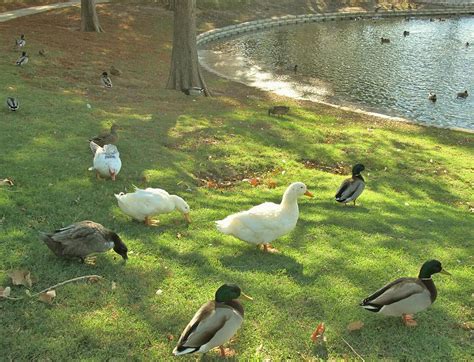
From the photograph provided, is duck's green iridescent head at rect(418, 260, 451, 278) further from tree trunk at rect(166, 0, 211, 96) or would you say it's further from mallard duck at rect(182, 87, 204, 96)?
tree trunk at rect(166, 0, 211, 96)

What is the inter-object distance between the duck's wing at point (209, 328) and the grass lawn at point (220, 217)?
424mm

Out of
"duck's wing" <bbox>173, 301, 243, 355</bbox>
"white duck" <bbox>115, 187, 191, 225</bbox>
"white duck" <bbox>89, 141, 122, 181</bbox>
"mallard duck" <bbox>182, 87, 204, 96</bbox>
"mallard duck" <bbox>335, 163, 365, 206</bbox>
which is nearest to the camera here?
"duck's wing" <bbox>173, 301, 243, 355</bbox>

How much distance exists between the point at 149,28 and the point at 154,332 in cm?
3535

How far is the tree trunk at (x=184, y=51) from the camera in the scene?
2158cm

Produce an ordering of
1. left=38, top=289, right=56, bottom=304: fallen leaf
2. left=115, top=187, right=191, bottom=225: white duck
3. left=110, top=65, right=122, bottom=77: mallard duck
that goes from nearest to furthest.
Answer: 1. left=38, top=289, right=56, bottom=304: fallen leaf
2. left=115, top=187, right=191, bottom=225: white duck
3. left=110, top=65, right=122, bottom=77: mallard duck

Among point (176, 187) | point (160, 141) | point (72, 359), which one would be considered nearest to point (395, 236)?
point (176, 187)

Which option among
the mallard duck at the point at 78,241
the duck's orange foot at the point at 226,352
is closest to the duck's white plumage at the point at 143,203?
the mallard duck at the point at 78,241

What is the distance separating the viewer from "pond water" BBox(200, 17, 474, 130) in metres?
26.1

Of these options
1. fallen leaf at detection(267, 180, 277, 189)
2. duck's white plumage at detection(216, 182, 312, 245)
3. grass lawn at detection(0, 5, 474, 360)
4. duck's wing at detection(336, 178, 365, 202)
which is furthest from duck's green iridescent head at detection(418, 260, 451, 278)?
fallen leaf at detection(267, 180, 277, 189)

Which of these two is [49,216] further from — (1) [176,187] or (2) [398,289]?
(2) [398,289]

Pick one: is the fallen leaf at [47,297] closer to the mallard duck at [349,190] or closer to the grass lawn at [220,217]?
the grass lawn at [220,217]

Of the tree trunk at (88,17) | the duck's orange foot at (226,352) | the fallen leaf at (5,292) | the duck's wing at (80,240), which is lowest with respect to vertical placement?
the duck's orange foot at (226,352)

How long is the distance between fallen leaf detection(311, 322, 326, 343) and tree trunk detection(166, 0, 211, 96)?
1730 cm

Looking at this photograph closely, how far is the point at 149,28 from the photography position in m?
38.5
